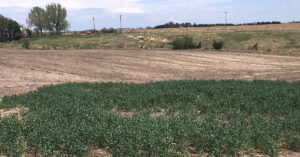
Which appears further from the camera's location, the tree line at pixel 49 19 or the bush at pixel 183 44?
the tree line at pixel 49 19

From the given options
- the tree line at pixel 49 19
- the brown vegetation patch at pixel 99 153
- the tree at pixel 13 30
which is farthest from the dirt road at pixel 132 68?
the tree line at pixel 49 19

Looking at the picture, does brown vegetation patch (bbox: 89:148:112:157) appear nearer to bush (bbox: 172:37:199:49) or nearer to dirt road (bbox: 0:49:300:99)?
dirt road (bbox: 0:49:300:99)

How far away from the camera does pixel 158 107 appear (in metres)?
12.3

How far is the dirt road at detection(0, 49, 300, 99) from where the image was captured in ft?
75.0

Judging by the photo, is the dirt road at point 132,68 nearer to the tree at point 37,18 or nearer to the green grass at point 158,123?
the green grass at point 158,123

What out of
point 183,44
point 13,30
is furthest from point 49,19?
point 183,44

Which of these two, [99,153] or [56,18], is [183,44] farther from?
[56,18]

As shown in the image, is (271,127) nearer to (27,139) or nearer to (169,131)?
(169,131)

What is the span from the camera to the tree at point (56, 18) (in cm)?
10769

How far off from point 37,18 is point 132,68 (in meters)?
89.6

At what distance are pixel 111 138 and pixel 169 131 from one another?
144 cm

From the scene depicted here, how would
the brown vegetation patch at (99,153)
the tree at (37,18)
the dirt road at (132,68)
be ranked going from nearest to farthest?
the brown vegetation patch at (99,153)
the dirt road at (132,68)
the tree at (37,18)

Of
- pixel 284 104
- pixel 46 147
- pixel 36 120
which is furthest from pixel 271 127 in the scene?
pixel 36 120

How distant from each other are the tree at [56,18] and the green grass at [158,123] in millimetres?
99270
